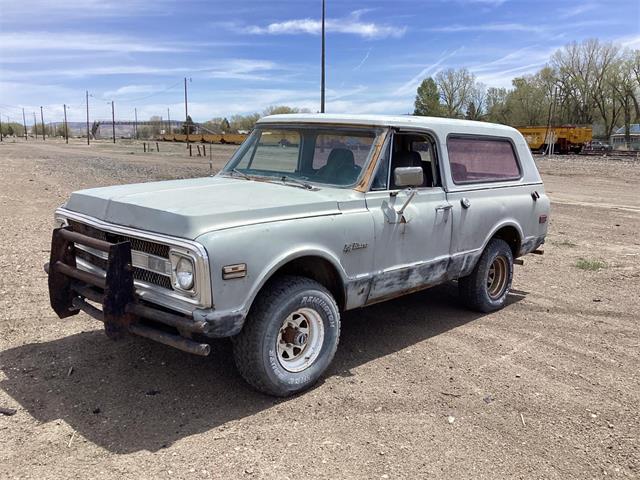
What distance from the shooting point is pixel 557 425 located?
12.3 ft

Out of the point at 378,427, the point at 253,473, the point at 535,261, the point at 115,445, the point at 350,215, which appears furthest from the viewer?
the point at 535,261

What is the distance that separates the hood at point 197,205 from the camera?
3.53m

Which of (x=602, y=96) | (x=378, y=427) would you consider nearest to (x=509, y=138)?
(x=378, y=427)

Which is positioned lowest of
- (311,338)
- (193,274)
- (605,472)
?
(605,472)

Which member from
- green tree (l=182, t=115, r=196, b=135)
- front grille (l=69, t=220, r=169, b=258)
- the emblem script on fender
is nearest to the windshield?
the emblem script on fender

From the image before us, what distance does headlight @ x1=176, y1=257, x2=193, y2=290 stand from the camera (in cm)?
340

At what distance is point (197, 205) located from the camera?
3.76 m

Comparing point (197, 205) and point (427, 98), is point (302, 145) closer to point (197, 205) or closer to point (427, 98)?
point (197, 205)

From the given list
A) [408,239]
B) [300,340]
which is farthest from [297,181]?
[300,340]

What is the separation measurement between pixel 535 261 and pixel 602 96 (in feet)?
288

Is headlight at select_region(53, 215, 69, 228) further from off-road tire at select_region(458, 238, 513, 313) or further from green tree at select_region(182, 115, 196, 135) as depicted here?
green tree at select_region(182, 115, 196, 135)

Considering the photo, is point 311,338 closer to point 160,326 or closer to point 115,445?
point 160,326

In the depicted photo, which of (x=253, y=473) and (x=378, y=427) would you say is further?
(x=378, y=427)

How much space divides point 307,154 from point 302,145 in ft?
0.40
